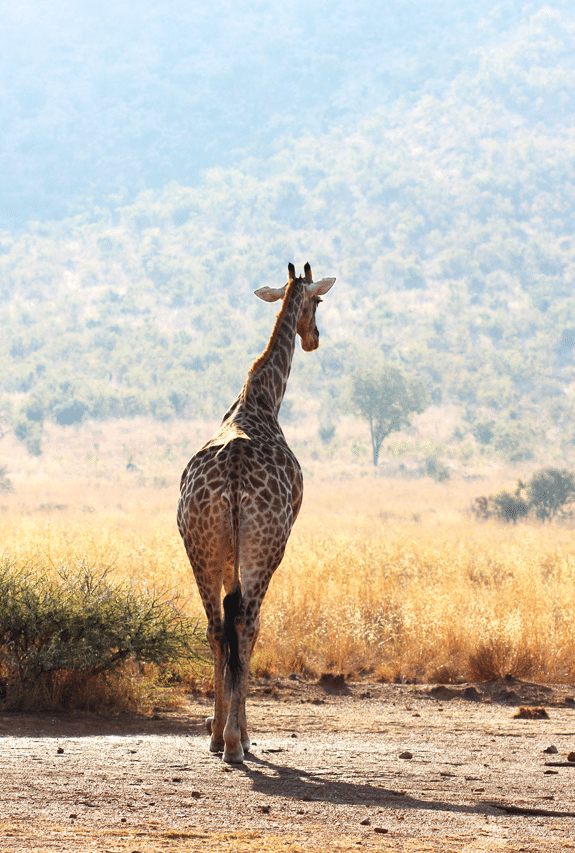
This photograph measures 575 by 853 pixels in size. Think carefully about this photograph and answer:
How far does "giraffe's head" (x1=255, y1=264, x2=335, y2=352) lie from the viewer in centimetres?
793

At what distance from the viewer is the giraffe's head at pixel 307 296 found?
7926 mm

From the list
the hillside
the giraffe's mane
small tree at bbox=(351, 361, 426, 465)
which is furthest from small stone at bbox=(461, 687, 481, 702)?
the hillside

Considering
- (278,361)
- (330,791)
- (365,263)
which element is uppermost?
(365,263)

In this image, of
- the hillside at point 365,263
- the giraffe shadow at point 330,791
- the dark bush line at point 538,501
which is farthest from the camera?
the hillside at point 365,263

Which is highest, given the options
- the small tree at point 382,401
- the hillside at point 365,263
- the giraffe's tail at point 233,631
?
the hillside at point 365,263

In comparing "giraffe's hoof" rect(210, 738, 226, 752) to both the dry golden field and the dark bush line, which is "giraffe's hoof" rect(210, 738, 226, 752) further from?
the dark bush line

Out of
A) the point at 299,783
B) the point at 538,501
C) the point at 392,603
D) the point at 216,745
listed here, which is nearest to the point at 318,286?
the point at 216,745

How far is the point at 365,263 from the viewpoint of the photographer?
116 metres

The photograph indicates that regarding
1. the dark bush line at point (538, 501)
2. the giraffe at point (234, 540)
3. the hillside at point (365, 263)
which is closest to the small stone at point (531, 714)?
the giraffe at point (234, 540)

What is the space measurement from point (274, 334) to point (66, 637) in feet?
9.79

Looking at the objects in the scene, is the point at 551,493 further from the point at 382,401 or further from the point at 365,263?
the point at 365,263

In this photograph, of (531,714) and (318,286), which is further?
(318,286)

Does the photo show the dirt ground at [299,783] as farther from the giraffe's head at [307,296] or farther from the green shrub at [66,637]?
the giraffe's head at [307,296]

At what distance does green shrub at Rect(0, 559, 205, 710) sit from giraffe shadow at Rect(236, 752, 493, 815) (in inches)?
83.6
